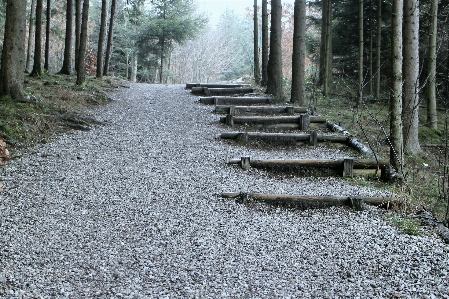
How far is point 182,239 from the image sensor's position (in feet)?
16.3

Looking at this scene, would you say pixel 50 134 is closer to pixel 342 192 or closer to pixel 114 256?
pixel 114 256

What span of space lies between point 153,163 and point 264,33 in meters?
10.8

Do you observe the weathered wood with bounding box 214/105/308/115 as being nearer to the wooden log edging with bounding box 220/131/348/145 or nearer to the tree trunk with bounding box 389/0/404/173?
the wooden log edging with bounding box 220/131/348/145

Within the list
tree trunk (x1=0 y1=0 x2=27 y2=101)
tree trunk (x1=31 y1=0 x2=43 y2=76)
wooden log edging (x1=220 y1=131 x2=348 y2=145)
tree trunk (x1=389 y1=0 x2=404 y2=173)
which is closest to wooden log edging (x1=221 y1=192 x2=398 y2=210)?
tree trunk (x1=389 y1=0 x2=404 y2=173)

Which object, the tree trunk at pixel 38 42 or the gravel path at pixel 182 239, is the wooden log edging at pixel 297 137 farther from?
the tree trunk at pixel 38 42

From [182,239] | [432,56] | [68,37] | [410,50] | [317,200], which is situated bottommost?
[182,239]

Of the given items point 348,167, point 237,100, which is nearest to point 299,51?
point 237,100

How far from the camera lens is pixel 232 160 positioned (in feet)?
25.7

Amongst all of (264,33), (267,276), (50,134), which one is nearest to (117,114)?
(50,134)

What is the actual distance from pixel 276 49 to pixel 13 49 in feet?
25.3

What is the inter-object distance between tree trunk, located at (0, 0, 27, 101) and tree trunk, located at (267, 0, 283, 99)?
734 centimetres

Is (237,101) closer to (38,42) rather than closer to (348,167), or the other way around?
(348,167)

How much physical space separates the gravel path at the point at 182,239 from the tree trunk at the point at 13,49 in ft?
8.41

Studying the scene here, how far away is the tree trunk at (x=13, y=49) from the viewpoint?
9391mm
